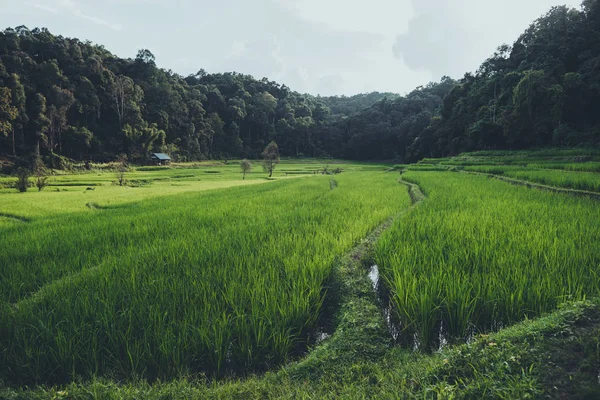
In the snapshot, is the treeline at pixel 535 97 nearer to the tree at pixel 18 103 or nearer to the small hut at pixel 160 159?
the small hut at pixel 160 159

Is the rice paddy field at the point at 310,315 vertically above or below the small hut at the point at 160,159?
below

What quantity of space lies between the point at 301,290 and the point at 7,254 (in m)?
4.05

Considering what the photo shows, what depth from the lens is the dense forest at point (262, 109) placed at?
Result: 2164 centimetres

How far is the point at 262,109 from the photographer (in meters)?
67.4

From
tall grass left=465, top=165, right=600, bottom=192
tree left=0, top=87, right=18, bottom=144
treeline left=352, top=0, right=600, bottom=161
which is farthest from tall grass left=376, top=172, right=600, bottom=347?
tree left=0, top=87, right=18, bottom=144

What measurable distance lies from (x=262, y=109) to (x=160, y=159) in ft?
105

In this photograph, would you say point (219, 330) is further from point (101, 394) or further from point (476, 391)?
point (476, 391)

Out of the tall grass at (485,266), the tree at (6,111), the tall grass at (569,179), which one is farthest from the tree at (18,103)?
the tall grass at (569,179)

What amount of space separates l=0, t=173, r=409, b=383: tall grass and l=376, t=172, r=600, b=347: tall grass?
0.79 m

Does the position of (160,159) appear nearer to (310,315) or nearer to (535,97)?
(535,97)

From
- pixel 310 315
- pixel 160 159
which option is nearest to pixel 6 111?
pixel 160 159

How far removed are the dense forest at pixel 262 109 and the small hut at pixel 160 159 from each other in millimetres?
2043

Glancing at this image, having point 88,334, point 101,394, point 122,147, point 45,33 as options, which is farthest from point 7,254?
point 45,33

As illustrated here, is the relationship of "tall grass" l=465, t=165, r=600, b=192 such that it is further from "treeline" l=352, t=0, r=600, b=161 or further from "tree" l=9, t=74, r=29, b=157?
"tree" l=9, t=74, r=29, b=157
